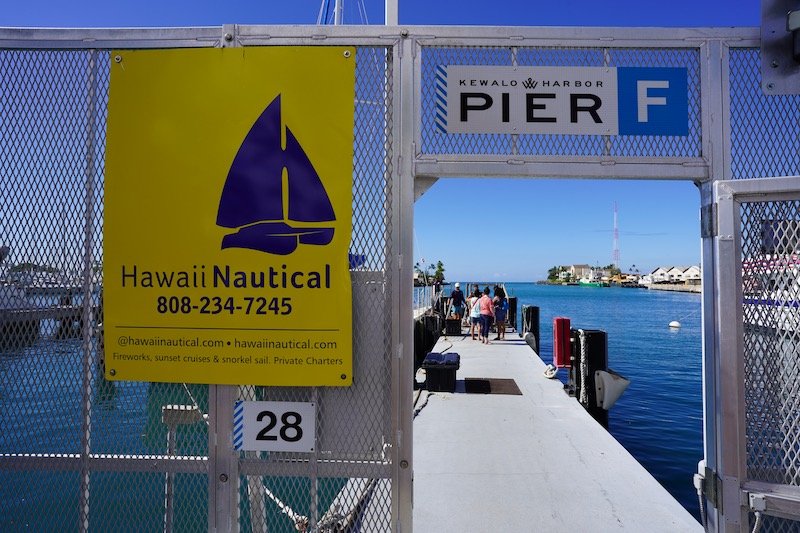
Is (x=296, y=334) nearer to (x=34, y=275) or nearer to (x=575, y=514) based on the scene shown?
(x=34, y=275)

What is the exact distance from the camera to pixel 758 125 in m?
2.76

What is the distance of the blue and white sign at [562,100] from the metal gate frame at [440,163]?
5.7 inches

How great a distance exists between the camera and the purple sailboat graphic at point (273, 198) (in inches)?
109

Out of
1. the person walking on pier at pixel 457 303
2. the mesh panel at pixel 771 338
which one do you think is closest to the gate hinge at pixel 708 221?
the mesh panel at pixel 771 338

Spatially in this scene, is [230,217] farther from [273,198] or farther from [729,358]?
[729,358]

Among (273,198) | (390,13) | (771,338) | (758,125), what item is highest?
(390,13)

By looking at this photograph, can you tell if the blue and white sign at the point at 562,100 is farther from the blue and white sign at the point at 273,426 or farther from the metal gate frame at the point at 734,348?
the blue and white sign at the point at 273,426

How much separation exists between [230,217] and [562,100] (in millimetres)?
2118

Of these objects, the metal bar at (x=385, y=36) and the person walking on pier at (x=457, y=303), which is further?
the person walking on pier at (x=457, y=303)

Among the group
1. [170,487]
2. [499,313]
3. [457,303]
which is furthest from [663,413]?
[170,487]

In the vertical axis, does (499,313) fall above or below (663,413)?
above

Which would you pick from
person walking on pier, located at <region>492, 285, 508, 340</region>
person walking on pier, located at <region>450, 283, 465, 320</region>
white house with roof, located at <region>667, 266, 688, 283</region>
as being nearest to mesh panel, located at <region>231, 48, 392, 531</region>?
person walking on pier, located at <region>492, 285, 508, 340</region>

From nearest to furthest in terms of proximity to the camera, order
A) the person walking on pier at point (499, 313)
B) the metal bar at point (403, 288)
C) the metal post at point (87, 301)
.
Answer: the metal bar at point (403, 288), the metal post at point (87, 301), the person walking on pier at point (499, 313)

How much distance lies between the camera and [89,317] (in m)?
2.88
